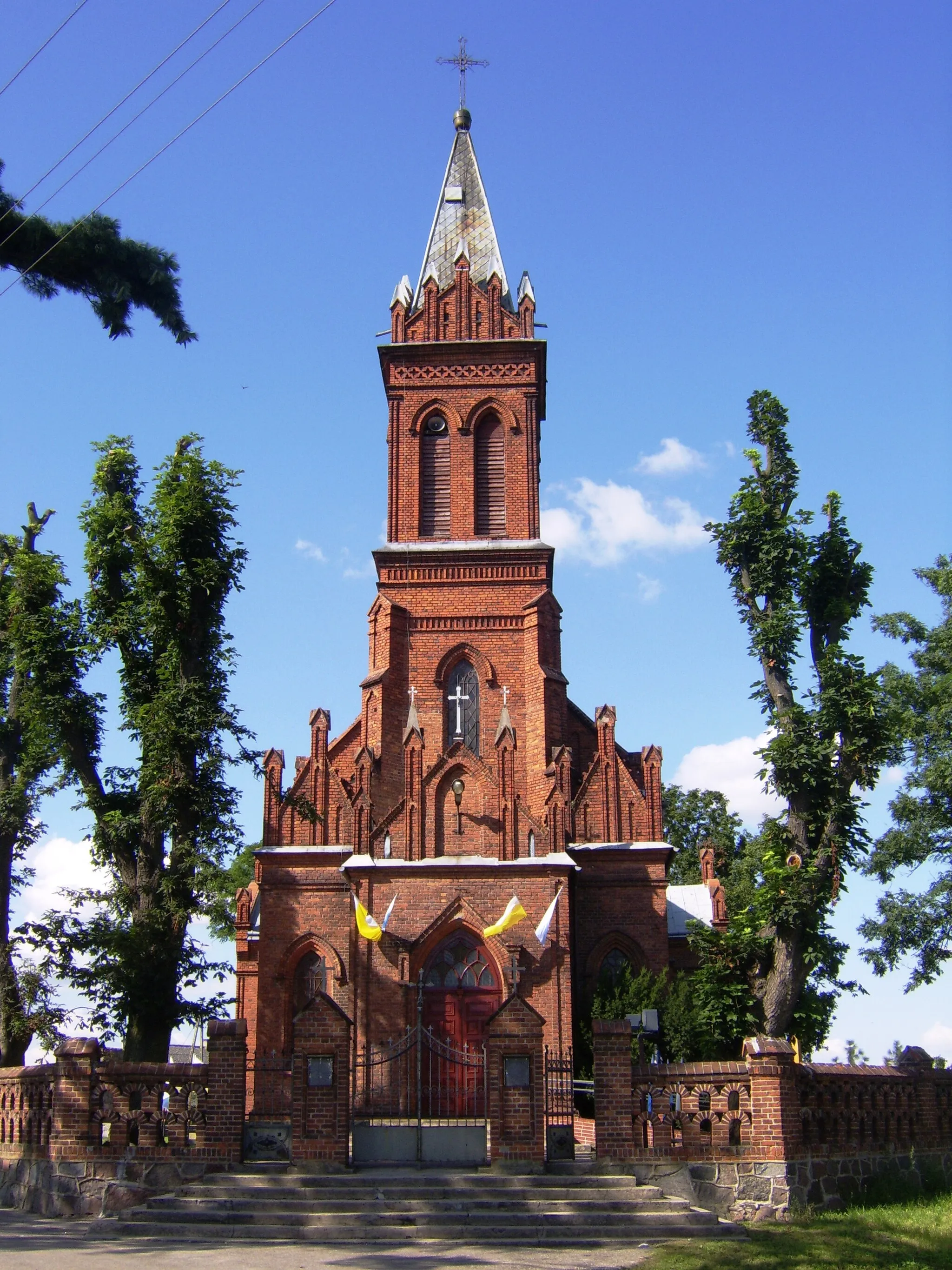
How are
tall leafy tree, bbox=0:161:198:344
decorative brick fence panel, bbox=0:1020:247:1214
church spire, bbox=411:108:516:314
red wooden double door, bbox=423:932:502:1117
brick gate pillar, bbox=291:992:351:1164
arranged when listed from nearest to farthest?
tall leafy tree, bbox=0:161:198:344, decorative brick fence panel, bbox=0:1020:247:1214, brick gate pillar, bbox=291:992:351:1164, red wooden double door, bbox=423:932:502:1117, church spire, bbox=411:108:516:314

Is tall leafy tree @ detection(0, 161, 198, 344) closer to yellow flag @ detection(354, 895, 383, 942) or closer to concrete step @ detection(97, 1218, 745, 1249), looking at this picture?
concrete step @ detection(97, 1218, 745, 1249)

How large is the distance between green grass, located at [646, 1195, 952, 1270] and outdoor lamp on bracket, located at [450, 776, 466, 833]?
11.2 metres

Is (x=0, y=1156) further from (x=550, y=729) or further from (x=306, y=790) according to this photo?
(x=550, y=729)

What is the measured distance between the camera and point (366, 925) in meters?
23.8

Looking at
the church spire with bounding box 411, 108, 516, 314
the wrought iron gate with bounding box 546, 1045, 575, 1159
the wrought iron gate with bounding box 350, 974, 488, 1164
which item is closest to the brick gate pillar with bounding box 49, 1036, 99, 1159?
the wrought iron gate with bounding box 350, 974, 488, 1164

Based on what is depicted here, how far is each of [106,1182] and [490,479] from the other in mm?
18508

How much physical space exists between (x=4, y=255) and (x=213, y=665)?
42.6ft

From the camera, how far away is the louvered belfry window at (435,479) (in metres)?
30.2

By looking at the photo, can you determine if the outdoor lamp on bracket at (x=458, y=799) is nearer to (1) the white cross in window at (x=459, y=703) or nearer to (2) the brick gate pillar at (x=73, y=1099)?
(1) the white cross in window at (x=459, y=703)

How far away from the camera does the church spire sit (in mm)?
32594

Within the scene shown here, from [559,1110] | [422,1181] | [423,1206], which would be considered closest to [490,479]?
[559,1110]

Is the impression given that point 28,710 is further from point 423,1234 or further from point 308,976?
point 423,1234

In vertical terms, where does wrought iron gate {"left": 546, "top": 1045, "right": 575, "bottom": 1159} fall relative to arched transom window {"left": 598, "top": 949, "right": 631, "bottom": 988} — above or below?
below

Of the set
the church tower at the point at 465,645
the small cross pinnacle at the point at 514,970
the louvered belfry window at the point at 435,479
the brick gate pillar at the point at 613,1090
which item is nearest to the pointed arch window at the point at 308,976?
the church tower at the point at 465,645
